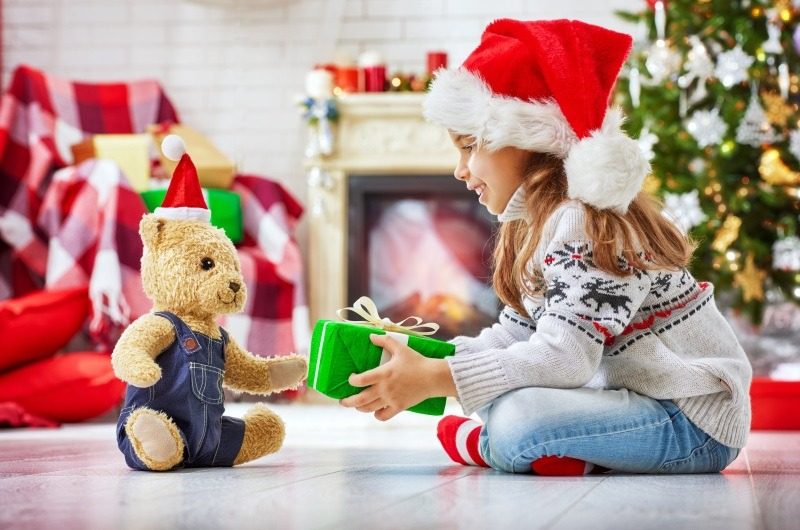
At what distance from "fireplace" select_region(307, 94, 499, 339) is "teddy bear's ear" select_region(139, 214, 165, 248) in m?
2.34

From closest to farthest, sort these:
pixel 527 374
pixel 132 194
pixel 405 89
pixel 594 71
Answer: pixel 527 374, pixel 594 71, pixel 132 194, pixel 405 89

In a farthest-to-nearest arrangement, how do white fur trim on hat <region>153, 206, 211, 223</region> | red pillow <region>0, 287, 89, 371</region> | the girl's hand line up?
red pillow <region>0, 287, 89, 371</region>, white fur trim on hat <region>153, 206, 211, 223</region>, the girl's hand

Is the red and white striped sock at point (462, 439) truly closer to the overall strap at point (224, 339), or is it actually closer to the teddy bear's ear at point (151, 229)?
the overall strap at point (224, 339)

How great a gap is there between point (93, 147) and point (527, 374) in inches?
98.5

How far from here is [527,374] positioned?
4.26 feet

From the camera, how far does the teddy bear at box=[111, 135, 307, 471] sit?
134 cm

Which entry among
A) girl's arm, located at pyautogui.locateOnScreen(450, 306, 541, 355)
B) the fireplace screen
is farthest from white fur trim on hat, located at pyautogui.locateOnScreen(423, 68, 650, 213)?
the fireplace screen

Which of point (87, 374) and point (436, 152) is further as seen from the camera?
point (436, 152)

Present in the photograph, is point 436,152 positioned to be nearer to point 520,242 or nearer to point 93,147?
point 93,147

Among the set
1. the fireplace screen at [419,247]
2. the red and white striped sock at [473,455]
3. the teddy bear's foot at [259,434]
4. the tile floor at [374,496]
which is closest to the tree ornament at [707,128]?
the fireplace screen at [419,247]

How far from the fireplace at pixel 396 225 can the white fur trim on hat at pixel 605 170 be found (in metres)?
2.39

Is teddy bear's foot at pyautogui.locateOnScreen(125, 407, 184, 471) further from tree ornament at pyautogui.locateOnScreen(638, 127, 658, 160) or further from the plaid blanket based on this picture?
tree ornament at pyautogui.locateOnScreen(638, 127, 658, 160)

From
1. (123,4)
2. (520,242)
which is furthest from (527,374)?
(123,4)

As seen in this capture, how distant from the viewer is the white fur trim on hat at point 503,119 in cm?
141
